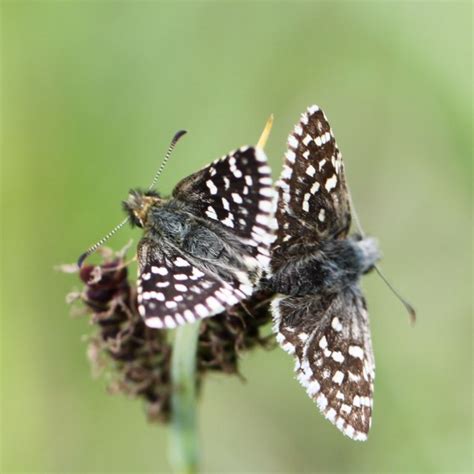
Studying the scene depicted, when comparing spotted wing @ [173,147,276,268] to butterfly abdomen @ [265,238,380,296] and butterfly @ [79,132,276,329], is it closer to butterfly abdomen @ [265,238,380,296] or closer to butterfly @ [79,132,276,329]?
butterfly @ [79,132,276,329]

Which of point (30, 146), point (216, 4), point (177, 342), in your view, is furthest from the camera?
point (216, 4)

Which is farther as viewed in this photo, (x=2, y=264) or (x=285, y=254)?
(x=2, y=264)

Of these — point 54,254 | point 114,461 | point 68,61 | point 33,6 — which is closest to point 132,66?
point 68,61

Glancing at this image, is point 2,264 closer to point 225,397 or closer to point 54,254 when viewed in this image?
point 54,254

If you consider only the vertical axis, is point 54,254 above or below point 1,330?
above

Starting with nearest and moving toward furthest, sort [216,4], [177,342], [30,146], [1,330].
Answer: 1. [177,342]
2. [1,330]
3. [30,146]
4. [216,4]

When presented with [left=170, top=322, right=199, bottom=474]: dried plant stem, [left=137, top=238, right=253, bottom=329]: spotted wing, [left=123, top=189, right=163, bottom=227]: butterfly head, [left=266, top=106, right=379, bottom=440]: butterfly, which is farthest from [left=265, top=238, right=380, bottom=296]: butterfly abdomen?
[left=123, top=189, right=163, bottom=227]: butterfly head

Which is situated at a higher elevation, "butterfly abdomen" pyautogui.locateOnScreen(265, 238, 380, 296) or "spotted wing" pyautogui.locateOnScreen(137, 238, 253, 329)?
"spotted wing" pyautogui.locateOnScreen(137, 238, 253, 329)
